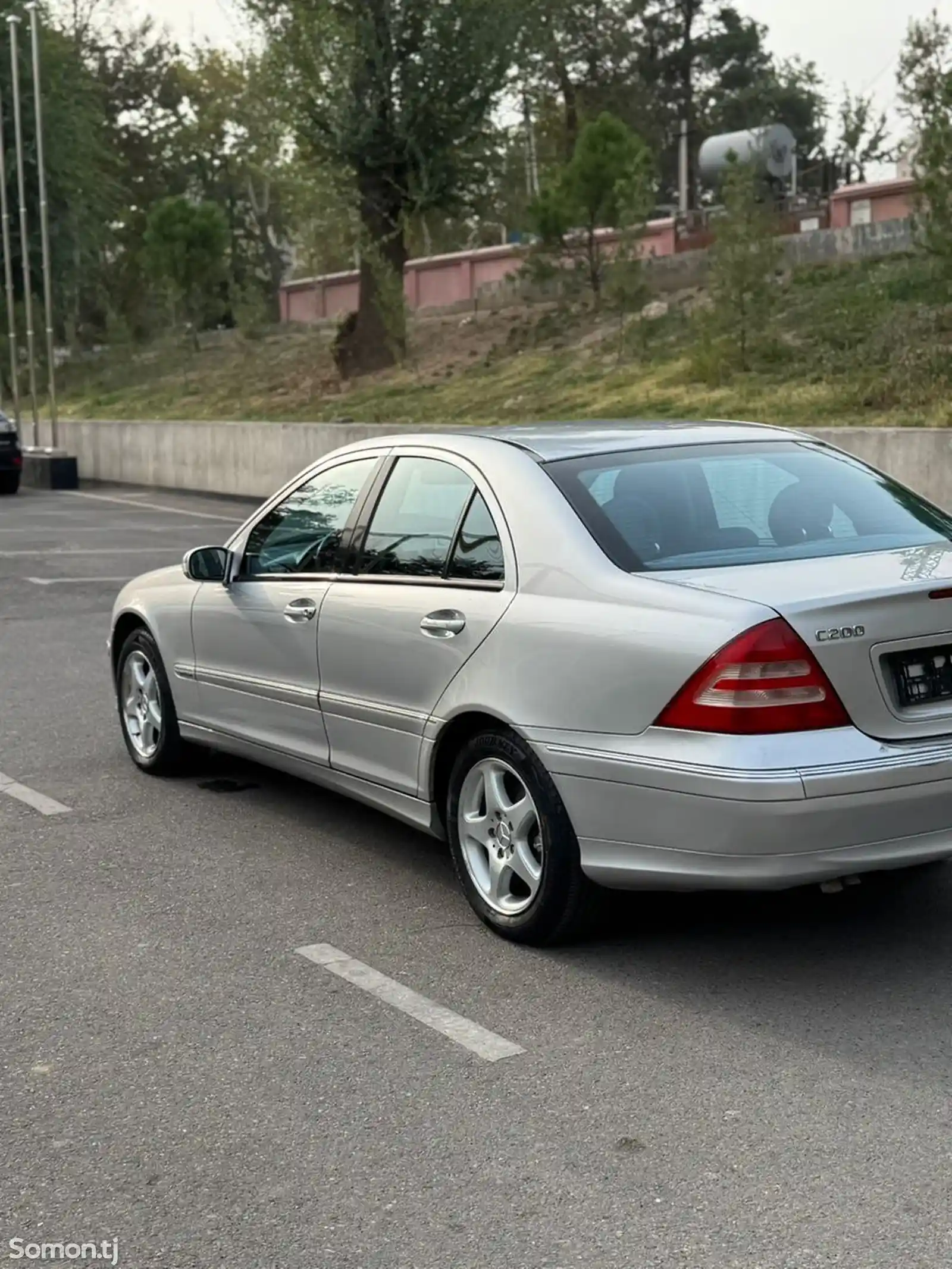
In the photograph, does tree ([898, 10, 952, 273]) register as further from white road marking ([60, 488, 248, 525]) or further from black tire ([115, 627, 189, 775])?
black tire ([115, 627, 189, 775])

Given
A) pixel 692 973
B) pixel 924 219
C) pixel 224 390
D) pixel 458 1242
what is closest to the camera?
pixel 458 1242

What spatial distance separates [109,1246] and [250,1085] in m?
0.79

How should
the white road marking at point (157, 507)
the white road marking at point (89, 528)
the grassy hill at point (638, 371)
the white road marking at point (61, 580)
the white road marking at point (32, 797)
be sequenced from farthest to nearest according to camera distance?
the white road marking at point (157, 507), the grassy hill at point (638, 371), the white road marking at point (89, 528), the white road marking at point (61, 580), the white road marking at point (32, 797)

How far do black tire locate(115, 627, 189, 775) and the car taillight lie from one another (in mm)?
3393

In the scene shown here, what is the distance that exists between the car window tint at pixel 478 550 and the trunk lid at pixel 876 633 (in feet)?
2.40

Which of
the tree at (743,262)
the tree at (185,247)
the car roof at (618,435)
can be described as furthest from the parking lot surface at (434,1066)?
the tree at (185,247)

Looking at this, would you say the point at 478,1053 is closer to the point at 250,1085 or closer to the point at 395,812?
the point at 250,1085

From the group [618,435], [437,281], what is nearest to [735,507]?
[618,435]

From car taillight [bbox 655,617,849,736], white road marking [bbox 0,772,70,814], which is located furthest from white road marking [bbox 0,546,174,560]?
car taillight [bbox 655,617,849,736]

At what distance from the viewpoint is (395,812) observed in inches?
221

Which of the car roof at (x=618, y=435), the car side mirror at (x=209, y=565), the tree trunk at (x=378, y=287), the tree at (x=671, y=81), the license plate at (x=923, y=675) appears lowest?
Result: the license plate at (x=923, y=675)

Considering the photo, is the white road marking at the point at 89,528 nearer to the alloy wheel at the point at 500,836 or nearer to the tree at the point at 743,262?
the tree at the point at 743,262

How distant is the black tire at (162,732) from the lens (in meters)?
7.27

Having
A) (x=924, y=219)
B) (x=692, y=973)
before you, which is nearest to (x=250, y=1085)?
(x=692, y=973)
